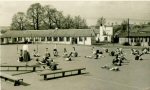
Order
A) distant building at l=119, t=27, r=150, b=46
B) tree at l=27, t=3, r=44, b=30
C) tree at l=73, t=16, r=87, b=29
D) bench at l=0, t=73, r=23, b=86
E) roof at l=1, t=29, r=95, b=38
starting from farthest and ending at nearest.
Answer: tree at l=73, t=16, r=87, b=29 → tree at l=27, t=3, r=44, b=30 → roof at l=1, t=29, r=95, b=38 → distant building at l=119, t=27, r=150, b=46 → bench at l=0, t=73, r=23, b=86

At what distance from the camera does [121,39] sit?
6072 cm

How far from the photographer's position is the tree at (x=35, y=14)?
72562mm

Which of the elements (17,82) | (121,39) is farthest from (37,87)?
(121,39)

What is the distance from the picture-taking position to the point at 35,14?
73.4 meters

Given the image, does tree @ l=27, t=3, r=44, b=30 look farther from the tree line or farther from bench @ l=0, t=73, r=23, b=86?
bench @ l=0, t=73, r=23, b=86

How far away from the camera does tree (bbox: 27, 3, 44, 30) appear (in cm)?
7256

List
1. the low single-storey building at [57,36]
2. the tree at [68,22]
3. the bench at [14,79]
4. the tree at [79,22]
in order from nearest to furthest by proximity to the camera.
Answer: the bench at [14,79] → the low single-storey building at [57,36] → the tree at [68,22] → the tree at [79,22]

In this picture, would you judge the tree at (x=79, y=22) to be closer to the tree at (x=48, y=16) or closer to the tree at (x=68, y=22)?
the tree at (x=68, y=22)

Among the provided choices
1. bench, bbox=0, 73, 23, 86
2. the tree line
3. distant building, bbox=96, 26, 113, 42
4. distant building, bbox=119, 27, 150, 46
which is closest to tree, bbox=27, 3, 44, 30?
the tree line

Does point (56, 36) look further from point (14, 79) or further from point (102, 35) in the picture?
point (14, 79)

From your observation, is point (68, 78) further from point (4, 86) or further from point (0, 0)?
point (0, 0)

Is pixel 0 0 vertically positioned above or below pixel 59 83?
above


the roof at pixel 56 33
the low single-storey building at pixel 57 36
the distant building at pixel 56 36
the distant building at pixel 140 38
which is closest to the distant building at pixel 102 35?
the distant building at pixel 56 36

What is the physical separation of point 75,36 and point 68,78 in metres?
43.7
